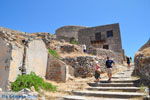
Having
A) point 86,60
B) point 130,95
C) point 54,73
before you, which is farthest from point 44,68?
point 130,95

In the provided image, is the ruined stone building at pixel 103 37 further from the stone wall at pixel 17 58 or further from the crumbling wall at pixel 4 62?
the crumbling wall at pixel 4 62

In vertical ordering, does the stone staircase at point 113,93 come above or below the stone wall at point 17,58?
below

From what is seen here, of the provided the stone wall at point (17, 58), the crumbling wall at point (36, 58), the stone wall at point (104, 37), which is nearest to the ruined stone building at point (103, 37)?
the stone wall at point (104, 37)

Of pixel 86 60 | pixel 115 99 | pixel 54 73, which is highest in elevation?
pixel 86 60

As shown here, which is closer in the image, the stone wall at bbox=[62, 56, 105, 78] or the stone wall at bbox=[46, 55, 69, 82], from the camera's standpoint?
the stone wall at bbox=[46, 55, 69, 82]

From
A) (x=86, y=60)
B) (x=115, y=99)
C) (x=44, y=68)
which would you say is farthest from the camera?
(x=86, y=60)

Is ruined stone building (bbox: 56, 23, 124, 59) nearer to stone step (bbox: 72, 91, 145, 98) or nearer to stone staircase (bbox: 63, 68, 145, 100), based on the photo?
stone staircase (bbox: 63, 68, 145, 100)

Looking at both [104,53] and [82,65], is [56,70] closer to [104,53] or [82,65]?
[82,65]

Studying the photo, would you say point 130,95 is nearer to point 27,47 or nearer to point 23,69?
point 23,69

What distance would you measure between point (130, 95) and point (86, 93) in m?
1.90

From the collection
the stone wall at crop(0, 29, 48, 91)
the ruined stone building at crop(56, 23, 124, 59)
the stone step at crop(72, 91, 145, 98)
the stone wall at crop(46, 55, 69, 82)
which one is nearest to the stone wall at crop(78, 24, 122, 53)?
the ruined stone building at crop(56, 23, 124, 59)

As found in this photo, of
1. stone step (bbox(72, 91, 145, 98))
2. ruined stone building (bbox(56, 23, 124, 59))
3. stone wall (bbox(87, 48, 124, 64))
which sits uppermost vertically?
ruined stone building (bbox(56, 23, 124, 59))

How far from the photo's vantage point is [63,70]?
36.3 feet

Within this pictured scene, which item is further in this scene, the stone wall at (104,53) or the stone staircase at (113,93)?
the stone wall at (104,53)
